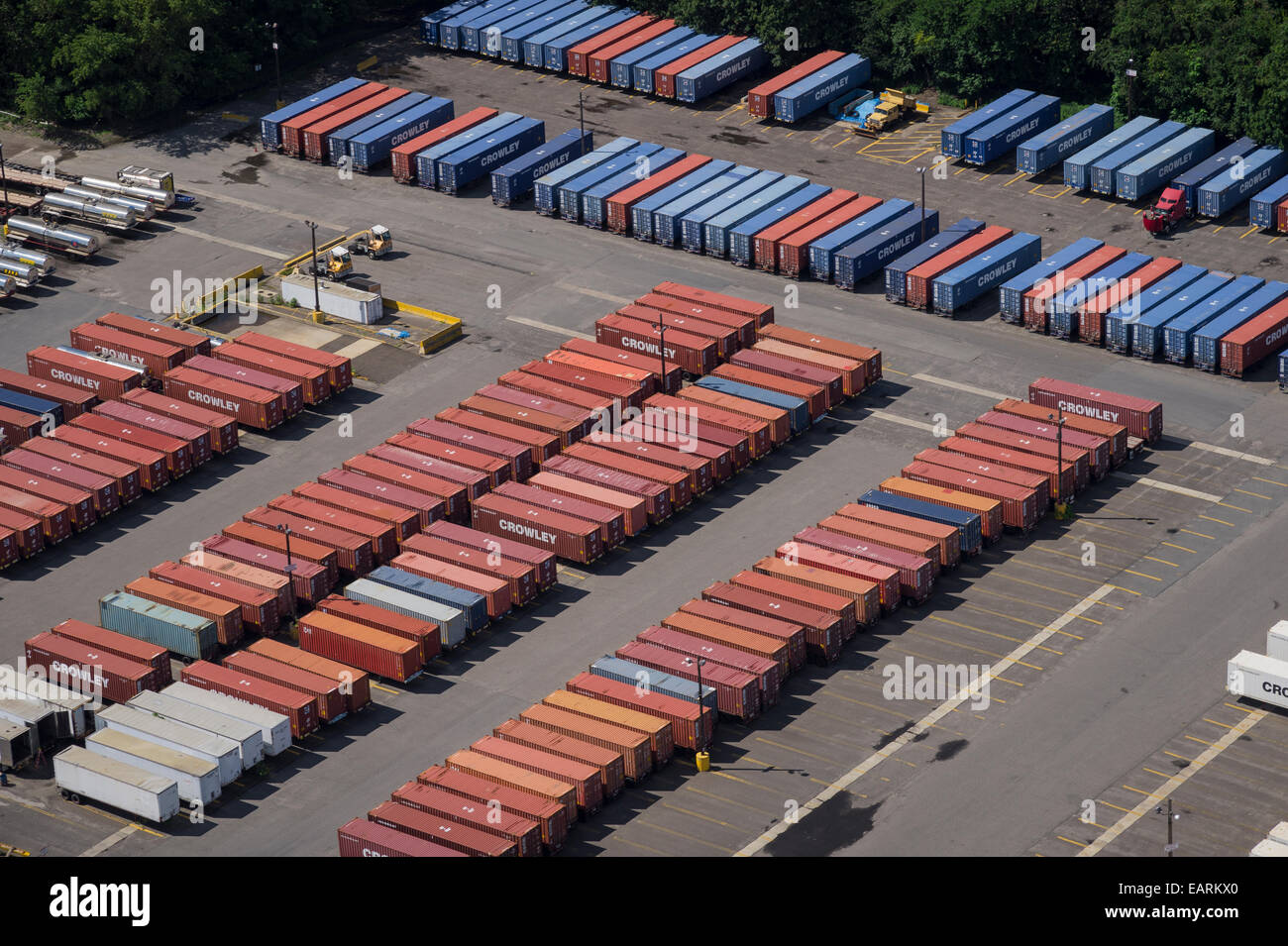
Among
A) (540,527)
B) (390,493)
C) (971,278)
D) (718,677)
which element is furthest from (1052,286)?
(718,677)

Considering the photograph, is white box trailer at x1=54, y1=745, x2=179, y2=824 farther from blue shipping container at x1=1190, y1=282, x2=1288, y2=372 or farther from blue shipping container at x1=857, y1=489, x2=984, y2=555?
blue shipping container at x1=1190, y1=282, x2=1288, y2=372

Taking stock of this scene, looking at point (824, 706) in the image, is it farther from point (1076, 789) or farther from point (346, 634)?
point (346, 634)

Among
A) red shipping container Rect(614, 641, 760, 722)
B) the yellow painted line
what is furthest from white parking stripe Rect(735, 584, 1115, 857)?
the yellow painted line

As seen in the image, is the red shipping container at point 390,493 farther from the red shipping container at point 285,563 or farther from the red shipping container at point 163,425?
the red shipping container at point 163,425

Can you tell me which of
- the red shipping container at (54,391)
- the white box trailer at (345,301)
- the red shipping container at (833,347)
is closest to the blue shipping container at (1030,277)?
the red shipping container at (833,347)

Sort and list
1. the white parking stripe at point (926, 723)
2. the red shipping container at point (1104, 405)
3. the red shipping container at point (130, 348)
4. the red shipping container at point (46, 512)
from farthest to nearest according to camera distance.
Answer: the red shipping container at point (130, 348)
the red shipping container at point (1104, 405)
the red shipping container at point (46, 512)
the white parking stripe at point (926, 723)

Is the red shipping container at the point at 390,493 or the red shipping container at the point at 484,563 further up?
the red shipping container at the point at 390,493
